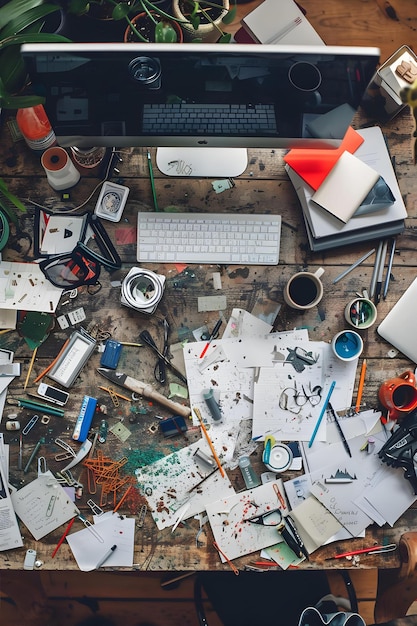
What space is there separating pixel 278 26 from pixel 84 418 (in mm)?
1295

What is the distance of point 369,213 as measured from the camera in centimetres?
155

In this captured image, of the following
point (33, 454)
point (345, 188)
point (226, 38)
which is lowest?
point (33, 454)

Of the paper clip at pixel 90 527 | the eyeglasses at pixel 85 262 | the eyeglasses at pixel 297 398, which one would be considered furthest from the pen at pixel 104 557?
the eyeglasses at pixel 85 262

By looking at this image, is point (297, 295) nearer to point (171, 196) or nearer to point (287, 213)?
point (287, 213)

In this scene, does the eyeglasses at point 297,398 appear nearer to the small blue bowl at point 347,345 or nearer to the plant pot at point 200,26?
the small blue bowl at point 347,345

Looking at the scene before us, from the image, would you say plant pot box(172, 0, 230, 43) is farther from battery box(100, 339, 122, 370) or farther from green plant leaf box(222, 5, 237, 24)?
battery box(100, 339, 122, 370)

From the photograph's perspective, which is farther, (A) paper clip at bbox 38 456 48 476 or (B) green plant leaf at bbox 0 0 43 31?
(A) paper clip at bbox 38 456 48 476

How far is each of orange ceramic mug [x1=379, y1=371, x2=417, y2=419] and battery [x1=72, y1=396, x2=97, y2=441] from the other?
31.7 inches

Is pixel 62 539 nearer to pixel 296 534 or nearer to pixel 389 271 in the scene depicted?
pixel 296 534

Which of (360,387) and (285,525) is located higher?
(360,387)

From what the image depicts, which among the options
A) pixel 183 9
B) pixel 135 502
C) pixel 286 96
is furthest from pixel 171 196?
pixel 135 502

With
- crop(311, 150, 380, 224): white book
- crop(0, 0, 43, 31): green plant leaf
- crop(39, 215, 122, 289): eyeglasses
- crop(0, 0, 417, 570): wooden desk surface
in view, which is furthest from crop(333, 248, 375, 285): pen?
crop(0, 0, 43, 31): green plant leaf

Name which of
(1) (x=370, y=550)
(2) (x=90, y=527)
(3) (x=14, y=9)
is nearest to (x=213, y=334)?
(2) (x=90, y=527)

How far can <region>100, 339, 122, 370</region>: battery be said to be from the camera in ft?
5.03
